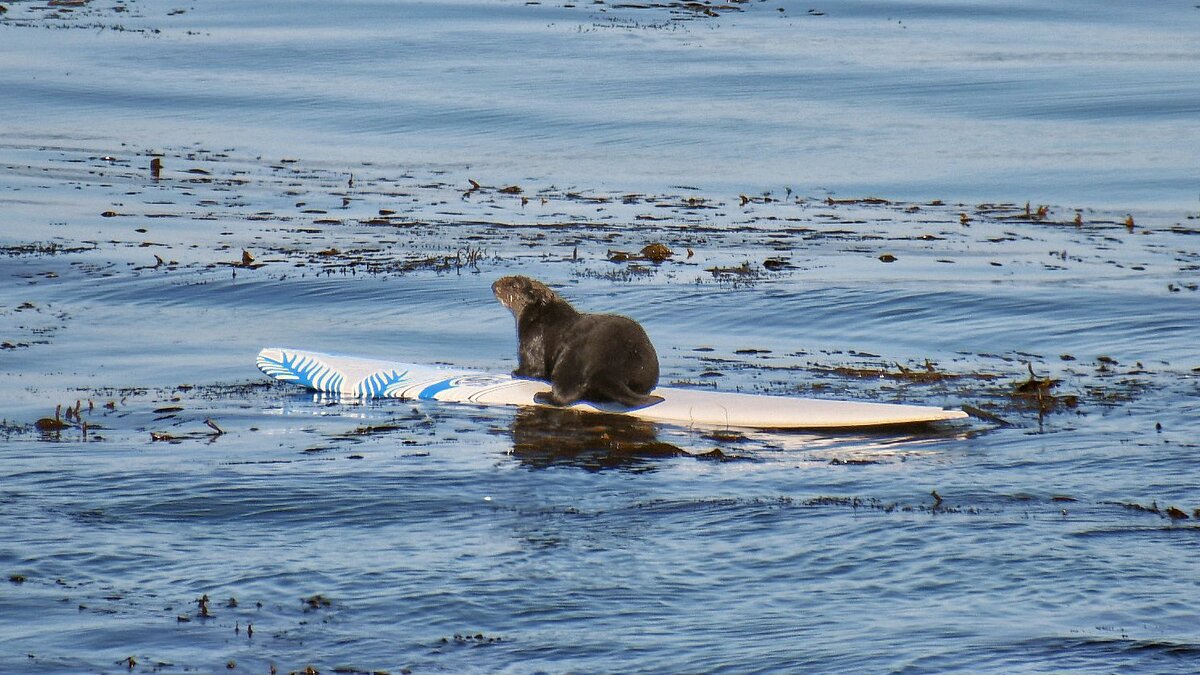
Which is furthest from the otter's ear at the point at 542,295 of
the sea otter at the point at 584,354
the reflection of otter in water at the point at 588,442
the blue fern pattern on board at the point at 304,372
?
the blue fern pattern on board at the point at 304,372

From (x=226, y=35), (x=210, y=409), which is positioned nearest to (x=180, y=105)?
(x=226, y=35)

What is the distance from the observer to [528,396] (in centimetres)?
1135

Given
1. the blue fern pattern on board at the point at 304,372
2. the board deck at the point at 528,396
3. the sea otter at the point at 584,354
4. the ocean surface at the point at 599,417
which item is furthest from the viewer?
the blue fern pattern on board at the point at 304,372

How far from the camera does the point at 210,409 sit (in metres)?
11.1

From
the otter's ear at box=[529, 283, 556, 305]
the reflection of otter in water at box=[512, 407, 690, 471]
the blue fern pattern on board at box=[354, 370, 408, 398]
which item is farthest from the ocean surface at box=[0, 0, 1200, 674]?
the otter's ear at box=[529, 283, 556, 305]

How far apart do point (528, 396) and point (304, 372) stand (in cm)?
180

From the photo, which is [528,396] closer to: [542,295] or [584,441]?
[542,295]

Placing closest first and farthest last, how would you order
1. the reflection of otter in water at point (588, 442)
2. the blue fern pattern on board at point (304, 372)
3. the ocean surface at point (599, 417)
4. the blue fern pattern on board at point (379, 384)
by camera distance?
the ocean surface at point (599, 417), the reflection of otter in water at point (588, 442), the blue fern pattern on board at point (379, 384), the blue fern pattern on board at point (304, 372)

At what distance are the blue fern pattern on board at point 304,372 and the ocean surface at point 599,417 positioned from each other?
0.12 m

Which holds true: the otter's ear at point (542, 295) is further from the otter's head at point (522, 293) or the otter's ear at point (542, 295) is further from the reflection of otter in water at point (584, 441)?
the reflection of otter in water at point (584, 441)

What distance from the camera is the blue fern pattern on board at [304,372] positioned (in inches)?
464

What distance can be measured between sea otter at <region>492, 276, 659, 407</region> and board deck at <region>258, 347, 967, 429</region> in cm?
10

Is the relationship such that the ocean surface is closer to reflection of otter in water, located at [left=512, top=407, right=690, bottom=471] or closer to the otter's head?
reflection of otter in water, located at [left=512, top=407, right=690, bottom=471]

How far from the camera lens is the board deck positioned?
10398 mm
